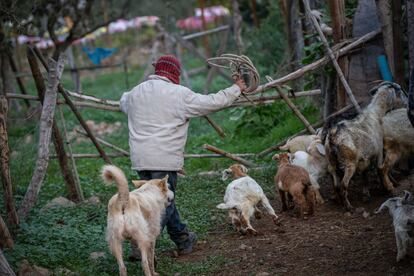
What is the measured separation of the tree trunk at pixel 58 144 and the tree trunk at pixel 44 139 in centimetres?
72

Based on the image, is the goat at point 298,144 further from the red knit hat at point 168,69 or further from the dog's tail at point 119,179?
the dog's tail at point 119,179

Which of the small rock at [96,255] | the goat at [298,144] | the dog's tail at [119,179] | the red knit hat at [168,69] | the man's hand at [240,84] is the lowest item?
the small rock at [96,255]

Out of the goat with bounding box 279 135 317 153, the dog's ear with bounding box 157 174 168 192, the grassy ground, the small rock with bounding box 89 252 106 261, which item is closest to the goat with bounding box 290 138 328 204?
the goat with bounding box 279 135 317 153

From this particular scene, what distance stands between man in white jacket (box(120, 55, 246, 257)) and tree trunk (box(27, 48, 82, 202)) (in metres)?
2.67

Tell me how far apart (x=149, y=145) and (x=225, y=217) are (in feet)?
7.43

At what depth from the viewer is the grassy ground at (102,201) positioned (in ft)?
23.4

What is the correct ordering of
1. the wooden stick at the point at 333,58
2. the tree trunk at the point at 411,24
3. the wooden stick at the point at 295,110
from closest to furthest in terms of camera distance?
the tree trunk at the point at 411,24, the wooden stick at the point at 333,58, the wooden stick at the point at 295,110

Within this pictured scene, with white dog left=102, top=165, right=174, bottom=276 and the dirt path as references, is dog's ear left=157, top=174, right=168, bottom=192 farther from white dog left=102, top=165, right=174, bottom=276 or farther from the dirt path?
the dirt path

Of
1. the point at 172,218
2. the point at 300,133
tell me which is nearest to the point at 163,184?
the point at 172,218

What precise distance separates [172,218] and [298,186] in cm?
162

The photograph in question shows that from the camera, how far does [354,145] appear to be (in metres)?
8.21

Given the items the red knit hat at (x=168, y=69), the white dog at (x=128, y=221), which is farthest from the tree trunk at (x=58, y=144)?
the white dog at (x=128, y=221)

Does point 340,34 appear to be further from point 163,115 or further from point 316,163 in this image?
point 163,115

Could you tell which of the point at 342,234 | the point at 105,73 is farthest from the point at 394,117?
the point at 105,73
